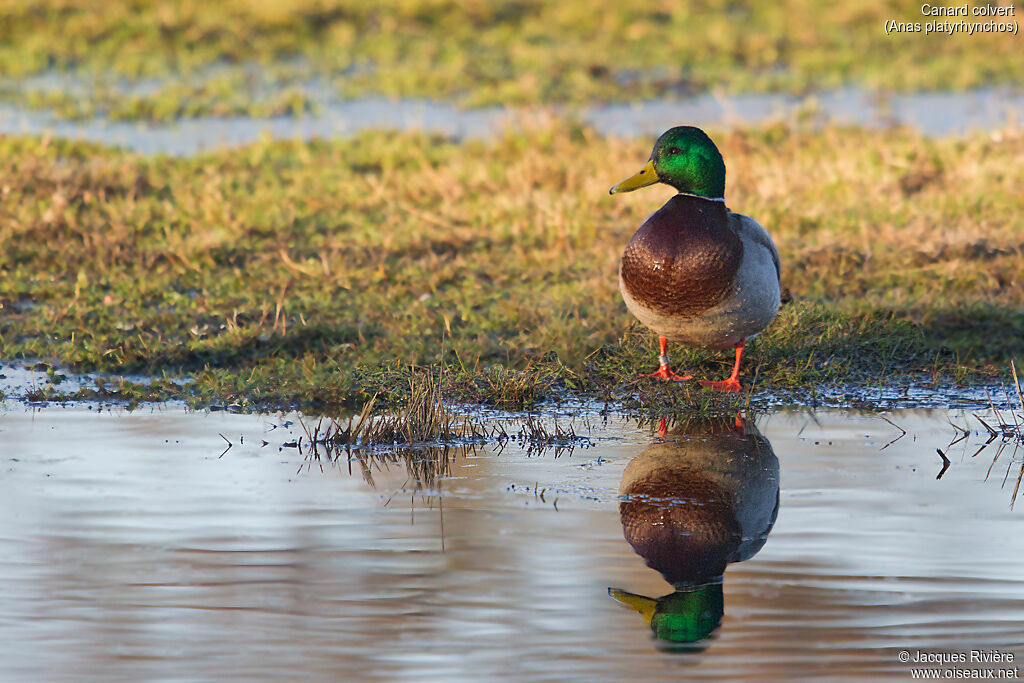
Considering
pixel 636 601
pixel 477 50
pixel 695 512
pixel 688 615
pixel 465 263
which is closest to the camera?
pixel 688 615

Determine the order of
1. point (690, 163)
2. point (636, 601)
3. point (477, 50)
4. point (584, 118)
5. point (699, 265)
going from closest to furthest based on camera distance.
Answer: point (636, 601) → point (699, 265) → point (690, 163) → point (584, 118) → point (477, 50)

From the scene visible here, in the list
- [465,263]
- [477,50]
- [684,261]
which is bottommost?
[465,263]

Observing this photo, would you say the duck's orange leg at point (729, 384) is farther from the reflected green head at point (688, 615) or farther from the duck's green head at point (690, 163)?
the reflected green head at point (688, 615)

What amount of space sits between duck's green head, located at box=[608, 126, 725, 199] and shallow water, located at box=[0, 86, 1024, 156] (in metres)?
6.07

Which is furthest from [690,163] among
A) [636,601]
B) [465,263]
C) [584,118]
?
[584,118]

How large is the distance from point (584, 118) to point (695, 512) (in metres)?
9.98

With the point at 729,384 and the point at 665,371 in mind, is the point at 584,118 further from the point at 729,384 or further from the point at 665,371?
the point at 729,384

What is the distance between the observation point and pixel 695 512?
5070mm

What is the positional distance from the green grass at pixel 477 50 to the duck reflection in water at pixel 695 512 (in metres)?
9.70

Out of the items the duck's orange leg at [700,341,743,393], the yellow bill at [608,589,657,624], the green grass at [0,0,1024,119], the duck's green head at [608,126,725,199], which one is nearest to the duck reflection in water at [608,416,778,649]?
the yellow bill at [608,589,657,624]

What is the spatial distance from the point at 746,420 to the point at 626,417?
1.70 feet

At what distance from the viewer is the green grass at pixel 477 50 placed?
53.0 feet

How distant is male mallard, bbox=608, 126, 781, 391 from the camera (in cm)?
654

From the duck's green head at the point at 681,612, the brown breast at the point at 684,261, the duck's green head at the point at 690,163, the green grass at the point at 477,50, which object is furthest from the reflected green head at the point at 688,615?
the green grass at the point at 477,50
